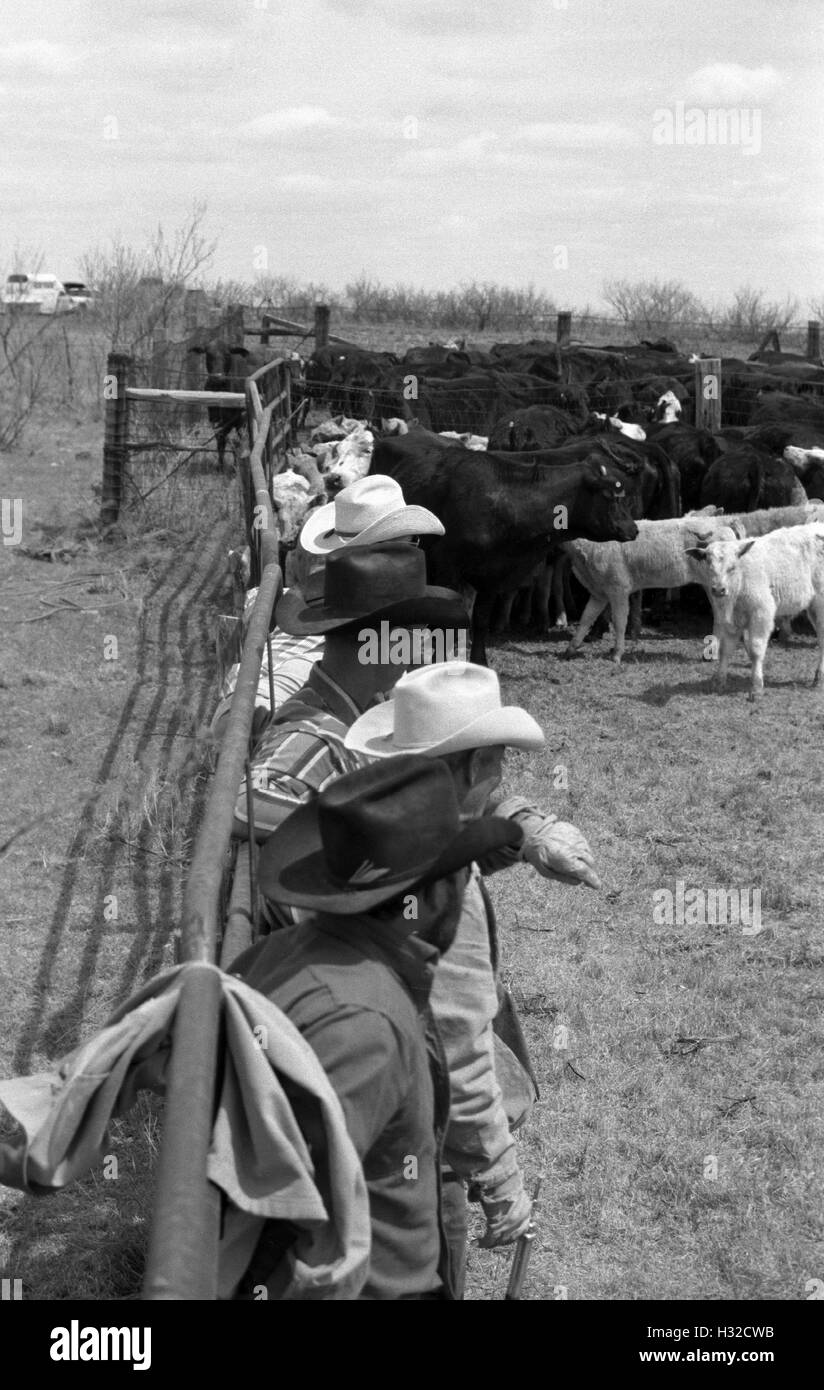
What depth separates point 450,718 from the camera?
8.43ft

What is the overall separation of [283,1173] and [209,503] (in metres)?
13.3

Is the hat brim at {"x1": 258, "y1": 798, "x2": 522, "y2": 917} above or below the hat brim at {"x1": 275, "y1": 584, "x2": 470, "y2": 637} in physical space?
below

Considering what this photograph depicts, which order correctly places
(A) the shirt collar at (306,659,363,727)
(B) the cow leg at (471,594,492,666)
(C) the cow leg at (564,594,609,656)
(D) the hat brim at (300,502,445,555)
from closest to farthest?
1. (A) the shirt collar at (306,659,363,727)
2. (D) the hat brim at (300,502,445,555)
3. (B) the cow leg at (471,594,492,666)
4. (C) the cow leg at (564,594,609,656)

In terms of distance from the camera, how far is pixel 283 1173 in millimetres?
1844

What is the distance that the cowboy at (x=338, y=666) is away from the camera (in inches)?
119

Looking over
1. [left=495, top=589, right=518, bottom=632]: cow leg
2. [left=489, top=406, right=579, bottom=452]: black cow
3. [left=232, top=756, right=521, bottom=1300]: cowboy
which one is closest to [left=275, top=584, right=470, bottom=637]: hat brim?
[left=232, top=756, right=521, bottom=1300]: cowboy

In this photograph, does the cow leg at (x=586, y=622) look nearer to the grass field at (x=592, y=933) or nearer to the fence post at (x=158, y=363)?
the grass field at (x=592, y=933)

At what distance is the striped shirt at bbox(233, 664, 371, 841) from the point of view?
3.01 metres

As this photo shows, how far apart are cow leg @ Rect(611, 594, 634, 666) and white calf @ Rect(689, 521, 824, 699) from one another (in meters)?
0.89

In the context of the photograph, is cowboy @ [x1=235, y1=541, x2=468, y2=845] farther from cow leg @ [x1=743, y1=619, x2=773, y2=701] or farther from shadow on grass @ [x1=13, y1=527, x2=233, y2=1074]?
cow leg @ [x1=743, y1=619, x2=773, y2=701]

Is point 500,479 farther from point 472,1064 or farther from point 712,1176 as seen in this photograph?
point 472,1064

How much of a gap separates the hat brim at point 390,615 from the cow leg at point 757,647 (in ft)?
19.5

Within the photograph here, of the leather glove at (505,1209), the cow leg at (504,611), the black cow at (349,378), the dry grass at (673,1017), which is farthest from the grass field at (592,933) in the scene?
the black cow at (349,378)
